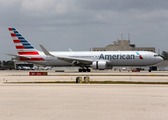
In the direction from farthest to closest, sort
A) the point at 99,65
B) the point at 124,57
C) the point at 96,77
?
the point at 124,57, the point at 99,65, the point at 96,77

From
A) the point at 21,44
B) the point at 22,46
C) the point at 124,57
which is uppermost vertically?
the point at 21,44

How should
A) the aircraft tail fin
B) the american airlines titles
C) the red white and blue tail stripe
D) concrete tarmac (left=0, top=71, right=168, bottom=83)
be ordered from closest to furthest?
concrete tarmac (left=0, top=71, right=168, bottom=83)
the american airlines titles
the red white and blue tail stripe
the aircraft tail fin

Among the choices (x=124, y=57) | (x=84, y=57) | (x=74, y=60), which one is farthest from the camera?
(x=84, y=57)

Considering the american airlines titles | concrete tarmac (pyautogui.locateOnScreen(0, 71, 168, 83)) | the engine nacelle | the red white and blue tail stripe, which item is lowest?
concrete tarmac (pyautogui.locateOnScreen(0, 71, 168, 83))

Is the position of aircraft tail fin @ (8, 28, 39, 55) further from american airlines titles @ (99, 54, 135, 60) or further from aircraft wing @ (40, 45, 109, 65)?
american airlines titles @ (99, 54, 135, 60)

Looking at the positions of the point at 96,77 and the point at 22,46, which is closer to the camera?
the point at 96,77

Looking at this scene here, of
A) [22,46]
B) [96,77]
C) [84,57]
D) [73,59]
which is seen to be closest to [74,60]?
[73,59]

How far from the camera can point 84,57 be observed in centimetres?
5178

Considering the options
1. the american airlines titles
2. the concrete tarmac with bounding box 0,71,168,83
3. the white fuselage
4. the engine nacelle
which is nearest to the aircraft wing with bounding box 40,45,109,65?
the engine nacelle

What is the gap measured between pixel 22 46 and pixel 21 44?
0.61 metres

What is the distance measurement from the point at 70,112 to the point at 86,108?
975mm

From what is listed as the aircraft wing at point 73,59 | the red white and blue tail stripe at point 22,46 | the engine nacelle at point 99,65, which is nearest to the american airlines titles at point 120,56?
the engine nacelle at point 99,65

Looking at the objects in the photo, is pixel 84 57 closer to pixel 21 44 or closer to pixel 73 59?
pixel 73 59

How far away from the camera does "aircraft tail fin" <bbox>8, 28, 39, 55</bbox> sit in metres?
54.3
